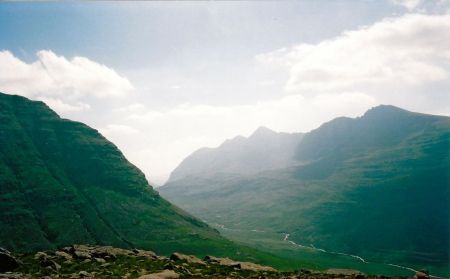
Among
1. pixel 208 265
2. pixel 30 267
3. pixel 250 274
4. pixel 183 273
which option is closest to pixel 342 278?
pixel 250 274

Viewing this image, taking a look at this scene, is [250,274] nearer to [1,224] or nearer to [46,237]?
[46,237]

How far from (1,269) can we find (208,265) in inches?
1137

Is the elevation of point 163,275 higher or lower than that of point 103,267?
higher

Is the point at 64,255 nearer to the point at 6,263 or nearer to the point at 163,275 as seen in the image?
the point at 6,263

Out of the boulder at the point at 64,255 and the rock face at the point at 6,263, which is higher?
the rock face at the point at 6,263

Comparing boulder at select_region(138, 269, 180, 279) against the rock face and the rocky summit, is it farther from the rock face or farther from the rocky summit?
the rock face

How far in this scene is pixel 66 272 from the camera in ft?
152

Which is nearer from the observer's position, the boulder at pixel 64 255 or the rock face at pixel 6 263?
the rock face at pixel 6 263

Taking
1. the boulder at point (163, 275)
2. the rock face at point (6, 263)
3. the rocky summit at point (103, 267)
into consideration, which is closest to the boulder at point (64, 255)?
the rocky summit at point (103, 267)

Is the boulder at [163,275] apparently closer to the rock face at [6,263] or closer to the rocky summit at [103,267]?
the rocky summit at [103,267]

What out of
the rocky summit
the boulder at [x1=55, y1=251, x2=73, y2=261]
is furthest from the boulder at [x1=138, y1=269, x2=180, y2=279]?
the boulder at [x1=55, y1=251, x2=73, y2=261]

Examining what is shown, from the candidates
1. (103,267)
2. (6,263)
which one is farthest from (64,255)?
(6,263)

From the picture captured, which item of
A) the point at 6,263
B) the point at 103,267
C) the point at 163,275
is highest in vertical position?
the point at 6,263

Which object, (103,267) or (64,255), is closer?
(103,267)
